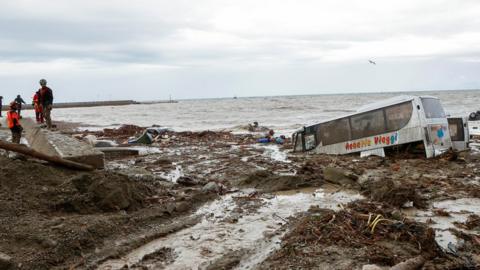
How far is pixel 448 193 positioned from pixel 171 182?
5946mm

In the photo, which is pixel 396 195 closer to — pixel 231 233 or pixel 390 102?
pixel 231 233

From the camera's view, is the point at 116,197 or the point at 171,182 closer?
the point at 116,197

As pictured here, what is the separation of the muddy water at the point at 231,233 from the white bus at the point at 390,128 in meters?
4.56

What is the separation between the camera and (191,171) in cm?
1117

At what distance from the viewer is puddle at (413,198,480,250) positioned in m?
5.40

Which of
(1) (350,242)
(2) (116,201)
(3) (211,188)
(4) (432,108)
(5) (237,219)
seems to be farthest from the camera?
(4) (432,108)

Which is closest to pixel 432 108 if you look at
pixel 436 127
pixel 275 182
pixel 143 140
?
pixel 436 127

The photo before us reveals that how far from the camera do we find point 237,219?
21.2 ft

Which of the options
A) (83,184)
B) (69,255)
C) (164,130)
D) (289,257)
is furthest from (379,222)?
(164,130)

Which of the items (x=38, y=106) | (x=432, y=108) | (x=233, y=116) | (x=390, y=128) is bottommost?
(x=233, y=116)

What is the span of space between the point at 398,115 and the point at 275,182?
5.03 meters

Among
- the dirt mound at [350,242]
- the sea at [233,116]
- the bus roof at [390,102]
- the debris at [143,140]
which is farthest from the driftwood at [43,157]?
the debris at [143,140]

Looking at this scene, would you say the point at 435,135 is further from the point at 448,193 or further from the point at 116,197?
the point at 116,197

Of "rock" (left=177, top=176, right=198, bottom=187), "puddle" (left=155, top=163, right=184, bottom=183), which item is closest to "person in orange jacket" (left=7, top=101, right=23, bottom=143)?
"puddle" (left=155, top=163, right=184, bottom=183)
